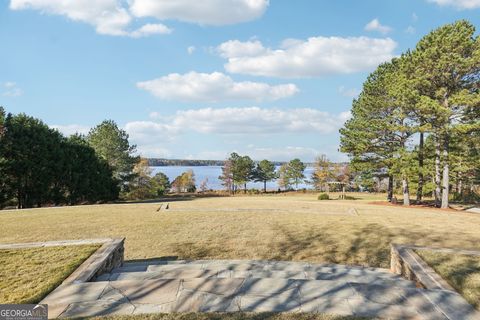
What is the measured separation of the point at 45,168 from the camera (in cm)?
3122

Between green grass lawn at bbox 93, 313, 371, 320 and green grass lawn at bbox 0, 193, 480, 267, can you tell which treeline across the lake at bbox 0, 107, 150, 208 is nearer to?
green grass lawn at bbox 0, 193, 480, 267

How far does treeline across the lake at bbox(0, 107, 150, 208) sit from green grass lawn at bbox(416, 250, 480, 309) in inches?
1201

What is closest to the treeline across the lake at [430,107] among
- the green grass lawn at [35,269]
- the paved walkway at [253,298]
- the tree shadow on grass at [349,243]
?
the tree shadow on grass at [349,243]

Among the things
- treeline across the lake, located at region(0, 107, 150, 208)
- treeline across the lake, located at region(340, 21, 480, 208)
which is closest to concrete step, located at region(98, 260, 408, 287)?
treeline across the lake, located at region(340, 21, 480, 208)

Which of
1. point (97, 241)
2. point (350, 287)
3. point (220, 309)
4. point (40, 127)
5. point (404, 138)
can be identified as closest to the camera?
point (220, 309)

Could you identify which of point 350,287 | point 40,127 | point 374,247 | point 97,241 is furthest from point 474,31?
point 40,127

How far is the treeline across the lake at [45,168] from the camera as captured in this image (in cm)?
2919

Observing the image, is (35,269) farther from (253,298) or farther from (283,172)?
(283,172)

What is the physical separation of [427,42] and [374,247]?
1865 centimetres

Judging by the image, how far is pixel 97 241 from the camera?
8.34 meters

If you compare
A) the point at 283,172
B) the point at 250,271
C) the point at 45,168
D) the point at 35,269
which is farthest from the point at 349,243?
the point at 283,172

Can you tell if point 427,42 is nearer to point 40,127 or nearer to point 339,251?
point 339,251

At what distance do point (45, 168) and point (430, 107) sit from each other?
32542 millimetres

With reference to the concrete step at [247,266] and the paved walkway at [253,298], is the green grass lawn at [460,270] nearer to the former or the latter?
the paved walkway at [253,298]
